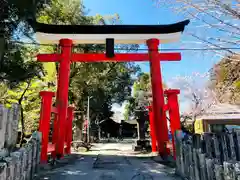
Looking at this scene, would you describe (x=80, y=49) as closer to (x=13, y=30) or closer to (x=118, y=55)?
(x=118, y=55)

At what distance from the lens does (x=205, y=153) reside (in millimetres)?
3674

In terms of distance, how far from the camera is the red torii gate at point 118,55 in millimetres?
6184

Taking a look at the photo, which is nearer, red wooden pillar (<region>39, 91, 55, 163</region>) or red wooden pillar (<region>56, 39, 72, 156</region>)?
red wooden pillar (<region>39, 91, 55, 163</region>)

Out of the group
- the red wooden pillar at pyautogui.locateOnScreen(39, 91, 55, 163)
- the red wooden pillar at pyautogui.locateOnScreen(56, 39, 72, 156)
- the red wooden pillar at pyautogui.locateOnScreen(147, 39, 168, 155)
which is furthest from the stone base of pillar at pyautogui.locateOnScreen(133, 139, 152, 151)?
the red wooden pillar at pyautogui.locateOnScreen(39, 91, 55, 163)

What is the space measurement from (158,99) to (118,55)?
6.58ft

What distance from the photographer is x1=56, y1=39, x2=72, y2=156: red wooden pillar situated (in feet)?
19.1

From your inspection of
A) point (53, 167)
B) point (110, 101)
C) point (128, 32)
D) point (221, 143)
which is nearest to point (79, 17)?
point (128, 32)

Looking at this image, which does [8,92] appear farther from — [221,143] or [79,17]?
[221,143]

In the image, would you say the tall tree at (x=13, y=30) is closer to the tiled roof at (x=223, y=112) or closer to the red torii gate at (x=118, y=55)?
the red torii gate at (x=118, y=55)

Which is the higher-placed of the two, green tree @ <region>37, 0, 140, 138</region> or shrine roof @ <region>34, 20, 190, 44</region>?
green tree @ <region>37, 0, 140, 138</region>

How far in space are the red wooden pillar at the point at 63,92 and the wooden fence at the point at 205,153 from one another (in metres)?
3.17

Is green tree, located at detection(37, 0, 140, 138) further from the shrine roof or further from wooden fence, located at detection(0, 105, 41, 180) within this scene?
wooden fence, located at detection(0, 105, 41, 180)

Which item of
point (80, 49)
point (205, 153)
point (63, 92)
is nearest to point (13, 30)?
point (63, 92)

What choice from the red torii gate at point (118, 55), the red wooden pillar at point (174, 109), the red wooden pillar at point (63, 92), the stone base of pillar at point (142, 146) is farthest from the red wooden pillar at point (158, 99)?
the stone base of pillar at point (142, 146)
